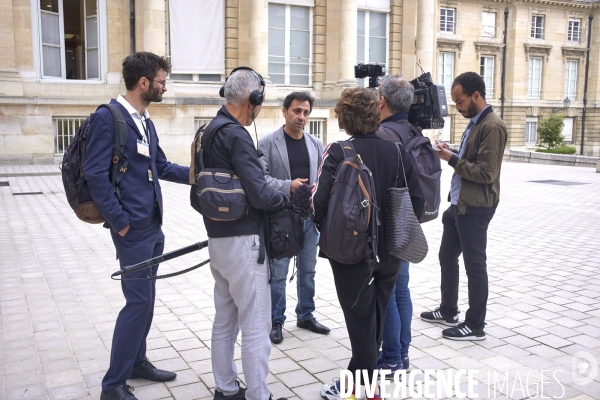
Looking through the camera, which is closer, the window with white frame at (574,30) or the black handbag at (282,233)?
the black handbag at (282,233)

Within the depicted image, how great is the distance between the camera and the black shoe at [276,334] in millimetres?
4637

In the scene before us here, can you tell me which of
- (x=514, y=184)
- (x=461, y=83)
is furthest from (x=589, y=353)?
(x=514, y=184)

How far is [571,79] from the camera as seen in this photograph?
155 ft

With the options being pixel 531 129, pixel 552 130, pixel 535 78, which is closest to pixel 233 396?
pixel 552 130

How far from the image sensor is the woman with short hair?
3.36 m

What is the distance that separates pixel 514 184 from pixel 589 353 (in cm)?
1325

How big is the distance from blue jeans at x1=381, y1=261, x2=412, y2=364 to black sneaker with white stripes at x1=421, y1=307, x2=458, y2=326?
1.09 metres

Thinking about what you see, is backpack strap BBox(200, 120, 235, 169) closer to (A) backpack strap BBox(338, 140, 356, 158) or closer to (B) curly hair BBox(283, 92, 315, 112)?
(A) backpack strap BBox(338, 140, 356, 158)

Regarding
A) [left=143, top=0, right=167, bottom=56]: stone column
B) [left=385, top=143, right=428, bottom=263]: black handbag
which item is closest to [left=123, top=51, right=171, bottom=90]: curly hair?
[left=385, top=143, right=428, bottom=263]: black handbag

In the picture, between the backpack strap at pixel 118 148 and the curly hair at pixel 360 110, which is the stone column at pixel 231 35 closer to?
the backpack strap at pixel 118 148

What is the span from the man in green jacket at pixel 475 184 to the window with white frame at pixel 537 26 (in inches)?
1751

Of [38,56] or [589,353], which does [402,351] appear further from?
[38,56]

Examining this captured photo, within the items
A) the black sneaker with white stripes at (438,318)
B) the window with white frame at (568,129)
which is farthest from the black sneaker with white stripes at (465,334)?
the window with white frame at (568,129)

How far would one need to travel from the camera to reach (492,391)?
12.5ft
